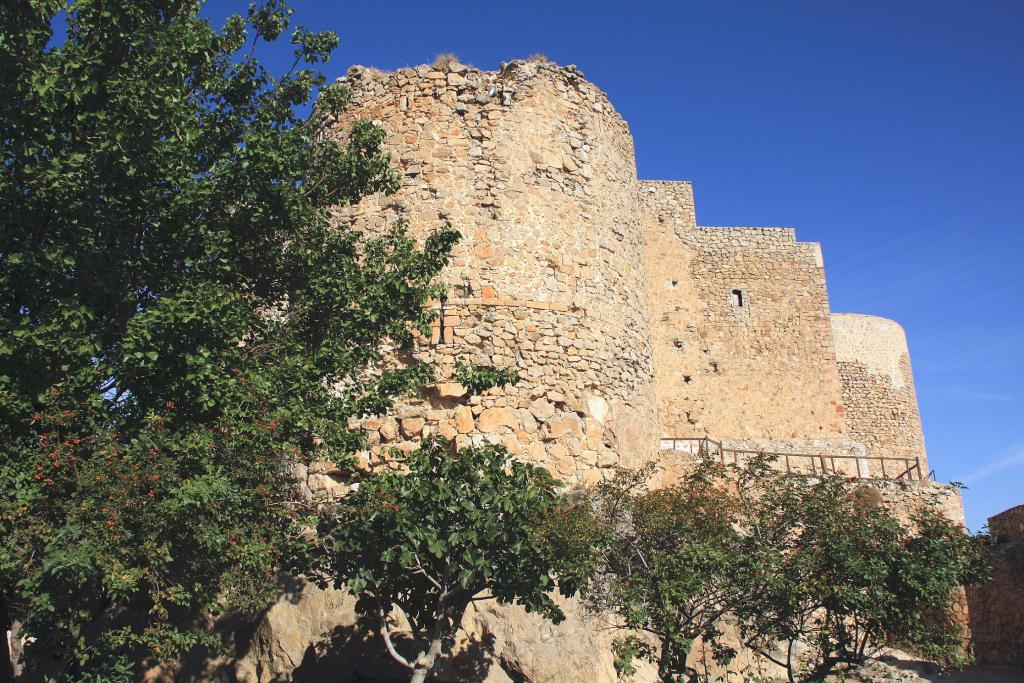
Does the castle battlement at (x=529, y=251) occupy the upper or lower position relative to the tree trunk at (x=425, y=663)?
upper

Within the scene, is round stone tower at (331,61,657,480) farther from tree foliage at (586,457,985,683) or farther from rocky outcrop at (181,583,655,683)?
rocky outcrop at (181,583,655,683)

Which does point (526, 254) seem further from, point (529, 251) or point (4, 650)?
point (4, 650)

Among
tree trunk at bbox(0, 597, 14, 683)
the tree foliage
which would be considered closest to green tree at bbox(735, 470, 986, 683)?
the tree foliage

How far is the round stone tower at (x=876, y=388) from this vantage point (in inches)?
1051

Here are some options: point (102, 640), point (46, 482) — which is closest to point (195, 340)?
point (46, 482)

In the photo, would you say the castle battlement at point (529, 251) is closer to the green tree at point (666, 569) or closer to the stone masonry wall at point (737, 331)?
the green tree at point (666, 569)

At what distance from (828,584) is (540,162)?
6.77 meters

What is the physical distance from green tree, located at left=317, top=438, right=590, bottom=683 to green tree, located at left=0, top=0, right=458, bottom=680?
762 millimetres

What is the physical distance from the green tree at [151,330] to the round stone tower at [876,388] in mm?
21059

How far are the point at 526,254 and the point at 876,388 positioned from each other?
779 inches

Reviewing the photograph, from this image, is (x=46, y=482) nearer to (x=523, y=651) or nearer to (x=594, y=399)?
(x=523, y=651)

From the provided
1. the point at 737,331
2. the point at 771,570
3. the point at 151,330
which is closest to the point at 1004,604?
the point at 737,331

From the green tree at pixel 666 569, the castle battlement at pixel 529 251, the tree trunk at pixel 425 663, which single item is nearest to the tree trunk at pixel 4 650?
the tree trunk at pixel 425 663

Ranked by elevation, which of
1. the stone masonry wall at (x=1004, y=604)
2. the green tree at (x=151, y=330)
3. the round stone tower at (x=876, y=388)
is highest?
the round stone tower at (x=876, y=388)
